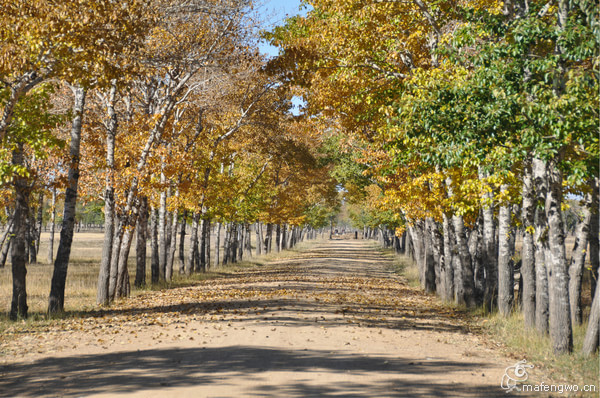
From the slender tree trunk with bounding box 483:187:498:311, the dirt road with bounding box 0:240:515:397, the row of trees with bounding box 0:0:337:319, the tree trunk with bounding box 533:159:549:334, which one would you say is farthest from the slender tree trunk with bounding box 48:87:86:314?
the tree trunk with bounding box 533:159:549:334

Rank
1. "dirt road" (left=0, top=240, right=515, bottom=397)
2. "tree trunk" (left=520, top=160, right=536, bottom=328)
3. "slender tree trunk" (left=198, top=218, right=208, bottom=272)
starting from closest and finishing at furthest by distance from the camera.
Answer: "dirt road" (left=0, top=240, right=515, bottom=397), "tree trunk" (left=520, top=160, right=536, bottom=328), "slender tree trunk" (left=198, top=218, right=208, bottom=272)

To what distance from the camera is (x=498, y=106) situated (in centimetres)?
943

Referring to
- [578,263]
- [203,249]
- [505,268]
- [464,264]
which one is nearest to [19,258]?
[505,268]

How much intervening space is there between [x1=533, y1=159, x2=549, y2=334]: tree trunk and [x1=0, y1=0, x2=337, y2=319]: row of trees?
8.50 meters

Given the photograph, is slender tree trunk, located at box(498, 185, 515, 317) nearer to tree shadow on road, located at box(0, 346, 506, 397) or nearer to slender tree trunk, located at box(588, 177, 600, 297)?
slender tree trunk, located at box(588, 177, 600, 297)

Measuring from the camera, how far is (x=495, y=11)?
10773mm

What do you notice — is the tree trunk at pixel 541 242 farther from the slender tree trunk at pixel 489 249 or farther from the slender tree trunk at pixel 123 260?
the slender tree trunk at pixel 123 260

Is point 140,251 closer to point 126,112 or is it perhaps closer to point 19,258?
point 126,112

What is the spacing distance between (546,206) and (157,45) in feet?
36.8

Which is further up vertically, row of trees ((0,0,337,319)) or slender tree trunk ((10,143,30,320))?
row of trees ((0,0,337,319))

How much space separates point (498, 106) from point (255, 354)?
20.6ft

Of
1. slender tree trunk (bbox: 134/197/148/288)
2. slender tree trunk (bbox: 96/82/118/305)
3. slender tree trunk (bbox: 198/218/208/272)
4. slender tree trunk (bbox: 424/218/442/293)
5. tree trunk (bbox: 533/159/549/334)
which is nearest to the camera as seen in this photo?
tree trunk (bbox: 533/159/549/334)

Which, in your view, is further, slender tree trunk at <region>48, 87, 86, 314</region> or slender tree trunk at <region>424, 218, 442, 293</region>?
slender tree trunk at <region>424, 218, 442, 293</region>

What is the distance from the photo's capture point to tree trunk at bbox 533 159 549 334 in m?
10.6
